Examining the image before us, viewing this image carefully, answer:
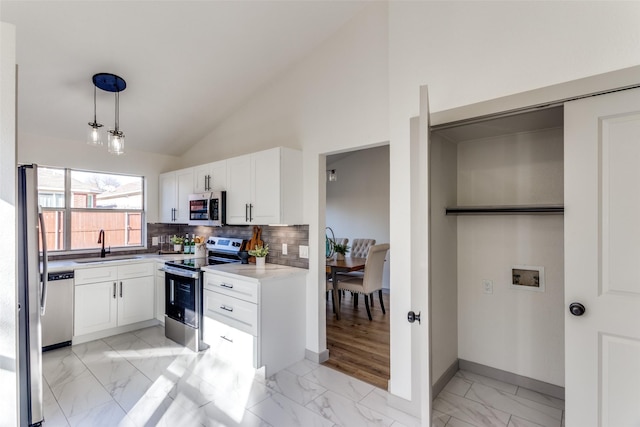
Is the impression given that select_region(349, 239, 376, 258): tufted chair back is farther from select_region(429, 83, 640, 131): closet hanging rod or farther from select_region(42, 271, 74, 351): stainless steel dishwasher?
select_region(42, 271, 74, 351): stainless steel dishwasher

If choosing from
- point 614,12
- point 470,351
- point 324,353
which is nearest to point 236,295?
point 324,353

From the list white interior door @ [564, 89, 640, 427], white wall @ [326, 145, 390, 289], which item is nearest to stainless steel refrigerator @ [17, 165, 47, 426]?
white interior door @ [564, 89, 640, 427]

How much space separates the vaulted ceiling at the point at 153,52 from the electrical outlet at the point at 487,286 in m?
2.68

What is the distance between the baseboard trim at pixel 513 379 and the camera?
232 centimetres

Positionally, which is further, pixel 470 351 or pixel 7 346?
pixel 470 351

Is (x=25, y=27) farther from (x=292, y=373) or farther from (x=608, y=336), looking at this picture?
(x=608, y=336)

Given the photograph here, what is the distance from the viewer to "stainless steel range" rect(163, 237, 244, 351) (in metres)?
3.21

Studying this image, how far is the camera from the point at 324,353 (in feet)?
Result: 9.98

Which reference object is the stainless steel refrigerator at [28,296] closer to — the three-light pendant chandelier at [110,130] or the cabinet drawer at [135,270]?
the three-light pendant chandelier at [110,130]

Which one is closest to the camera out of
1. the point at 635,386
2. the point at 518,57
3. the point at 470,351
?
the point at 635,386

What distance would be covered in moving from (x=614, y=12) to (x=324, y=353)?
10.6 feet

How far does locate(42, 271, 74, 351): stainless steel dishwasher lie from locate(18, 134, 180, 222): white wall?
1456mm

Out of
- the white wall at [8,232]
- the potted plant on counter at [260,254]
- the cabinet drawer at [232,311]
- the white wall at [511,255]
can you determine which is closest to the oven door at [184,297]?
the cabinet drawer at [232,311]

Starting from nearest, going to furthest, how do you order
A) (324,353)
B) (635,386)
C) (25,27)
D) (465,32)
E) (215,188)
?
(635,386) → (465,32) → (25,27) → (324,353) → (215,188)
